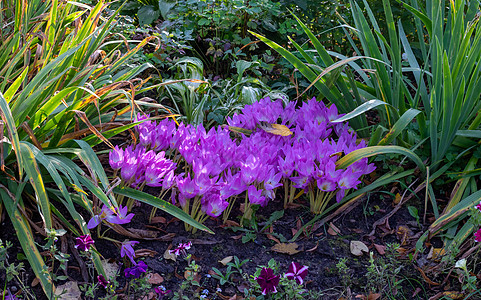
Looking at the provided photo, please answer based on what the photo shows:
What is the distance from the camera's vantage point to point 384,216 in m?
2.07

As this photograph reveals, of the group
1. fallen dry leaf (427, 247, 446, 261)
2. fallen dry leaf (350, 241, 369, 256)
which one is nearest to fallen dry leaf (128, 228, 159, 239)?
fallen dry leaf (350, 241, 369, 256)

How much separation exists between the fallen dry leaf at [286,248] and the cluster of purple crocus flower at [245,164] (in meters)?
0.19

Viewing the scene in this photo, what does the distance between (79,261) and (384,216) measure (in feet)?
4.42

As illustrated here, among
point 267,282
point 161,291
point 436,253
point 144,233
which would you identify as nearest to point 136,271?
point 161,291

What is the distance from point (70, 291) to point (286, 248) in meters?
0.86

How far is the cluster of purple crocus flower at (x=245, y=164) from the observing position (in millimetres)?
1818

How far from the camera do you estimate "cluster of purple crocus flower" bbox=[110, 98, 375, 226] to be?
182 centimetres

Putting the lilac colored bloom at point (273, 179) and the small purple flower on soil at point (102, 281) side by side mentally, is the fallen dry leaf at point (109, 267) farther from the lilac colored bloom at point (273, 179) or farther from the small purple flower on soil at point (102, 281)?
the lilac colored bloom at point (273, 179)

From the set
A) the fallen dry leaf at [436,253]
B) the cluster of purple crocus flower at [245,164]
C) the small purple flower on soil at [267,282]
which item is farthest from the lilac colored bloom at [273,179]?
the fallen dry leaf at [436,253]

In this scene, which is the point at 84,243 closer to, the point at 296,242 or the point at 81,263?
the point at 81,263

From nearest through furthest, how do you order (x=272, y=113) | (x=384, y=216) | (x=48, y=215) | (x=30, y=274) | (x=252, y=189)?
(x=48, y=215) → (x=30, y=274) → (x=252, y=189) → (x=384, y=216) → (x=272, y=113)

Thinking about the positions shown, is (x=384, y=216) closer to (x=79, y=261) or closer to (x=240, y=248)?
(x=240, y=248)

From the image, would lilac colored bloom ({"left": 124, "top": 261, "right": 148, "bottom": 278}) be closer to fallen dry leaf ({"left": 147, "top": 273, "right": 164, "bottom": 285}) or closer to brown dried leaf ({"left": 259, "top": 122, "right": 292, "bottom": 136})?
fallen dry leaf ({"left": 147, "top": 273, "right": 164, "bottom": 285})

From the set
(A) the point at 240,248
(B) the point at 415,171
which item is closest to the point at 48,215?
(A) the point at 240,248
